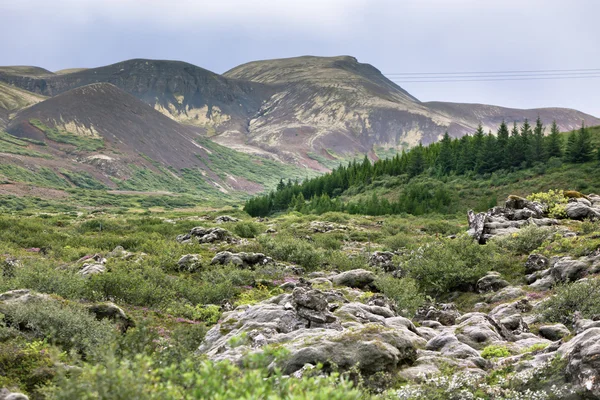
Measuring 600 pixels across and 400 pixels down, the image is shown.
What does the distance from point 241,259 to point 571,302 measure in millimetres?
18114

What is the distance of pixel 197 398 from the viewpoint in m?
5.77

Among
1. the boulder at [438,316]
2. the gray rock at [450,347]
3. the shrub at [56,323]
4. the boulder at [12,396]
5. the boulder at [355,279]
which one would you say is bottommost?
the boulder at [355,279]

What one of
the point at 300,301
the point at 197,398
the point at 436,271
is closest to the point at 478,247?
the point at 436,271

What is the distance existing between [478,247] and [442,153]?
71924 millimetres

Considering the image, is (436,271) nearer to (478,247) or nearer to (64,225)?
(478,247)

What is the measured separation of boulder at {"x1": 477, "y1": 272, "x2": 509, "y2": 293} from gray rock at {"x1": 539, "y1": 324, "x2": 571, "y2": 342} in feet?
29.5

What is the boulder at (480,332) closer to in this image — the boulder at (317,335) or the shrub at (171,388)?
the boulder at (317,335)

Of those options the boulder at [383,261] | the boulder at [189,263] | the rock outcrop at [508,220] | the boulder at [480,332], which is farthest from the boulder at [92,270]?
the rock outcrop at [508,220]

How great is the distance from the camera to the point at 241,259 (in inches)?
1163

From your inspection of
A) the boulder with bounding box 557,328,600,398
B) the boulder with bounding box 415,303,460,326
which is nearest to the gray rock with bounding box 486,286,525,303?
the boulder with bounding box 415,303,460,326

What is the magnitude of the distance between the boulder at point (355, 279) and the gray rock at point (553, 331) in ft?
33.9

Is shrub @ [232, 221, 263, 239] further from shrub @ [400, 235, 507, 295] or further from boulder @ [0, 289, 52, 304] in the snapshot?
boulder @ [0, 289, 52, 304]

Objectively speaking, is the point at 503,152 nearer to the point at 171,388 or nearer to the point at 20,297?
the point at 20,297

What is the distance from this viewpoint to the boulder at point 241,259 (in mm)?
28969
